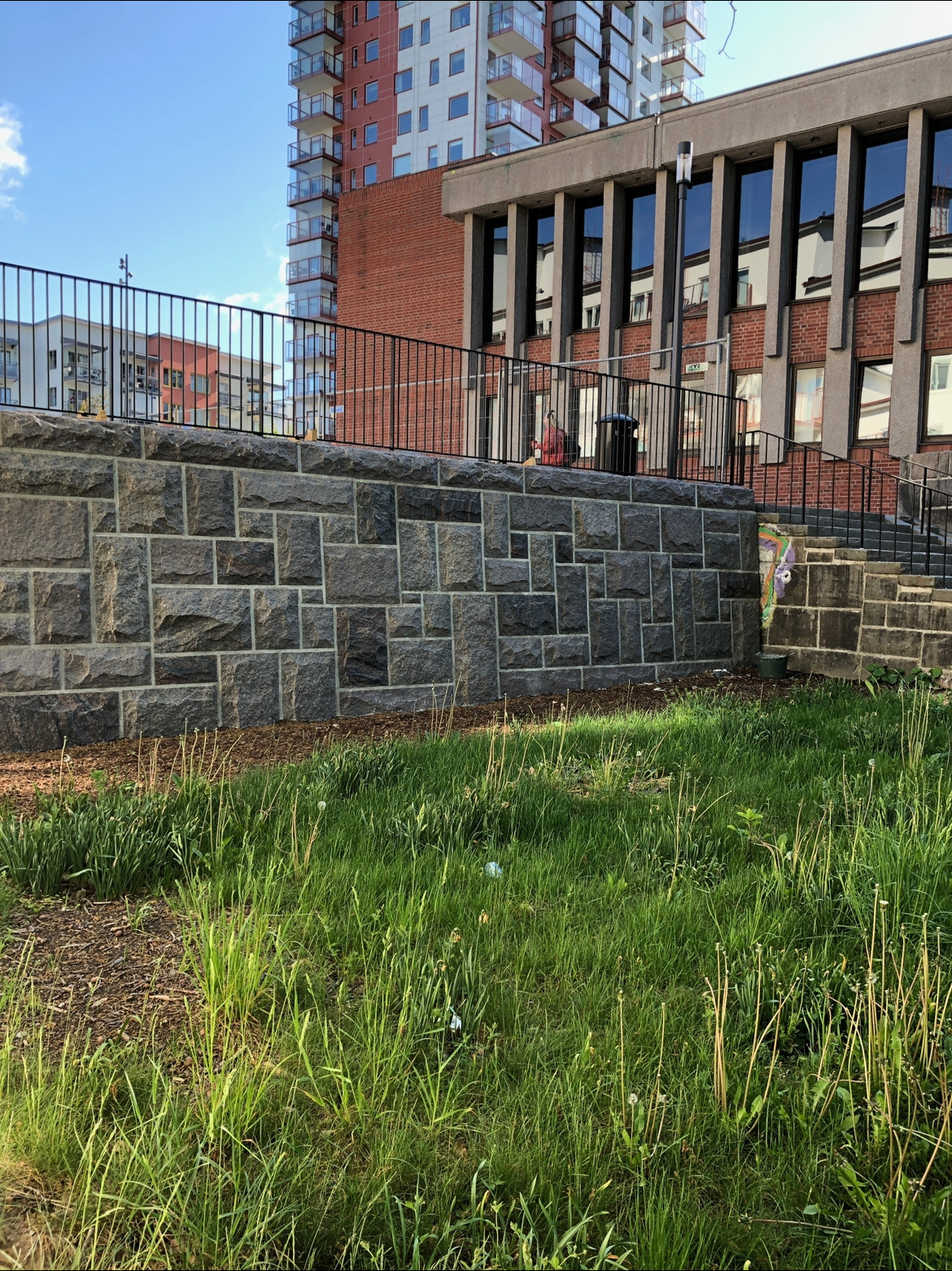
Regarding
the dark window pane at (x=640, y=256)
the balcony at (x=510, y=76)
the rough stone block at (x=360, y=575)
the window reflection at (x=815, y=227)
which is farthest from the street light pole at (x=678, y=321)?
the balcony at (x=510, y=76)

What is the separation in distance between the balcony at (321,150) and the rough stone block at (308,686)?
53871 millimetres

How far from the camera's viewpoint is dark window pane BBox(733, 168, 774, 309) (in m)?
21.9

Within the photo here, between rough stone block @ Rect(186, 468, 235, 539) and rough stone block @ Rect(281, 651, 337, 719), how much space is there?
3.86ft

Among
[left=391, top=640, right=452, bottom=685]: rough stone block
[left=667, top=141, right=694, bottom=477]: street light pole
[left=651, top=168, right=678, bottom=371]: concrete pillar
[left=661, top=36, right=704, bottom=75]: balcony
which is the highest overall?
[left=661, top=36, right=704, bottom=75]: balcony

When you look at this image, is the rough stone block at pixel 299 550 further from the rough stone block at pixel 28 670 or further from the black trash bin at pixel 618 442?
the black trash bin at pixel 618 442

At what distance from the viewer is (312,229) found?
5441 cm

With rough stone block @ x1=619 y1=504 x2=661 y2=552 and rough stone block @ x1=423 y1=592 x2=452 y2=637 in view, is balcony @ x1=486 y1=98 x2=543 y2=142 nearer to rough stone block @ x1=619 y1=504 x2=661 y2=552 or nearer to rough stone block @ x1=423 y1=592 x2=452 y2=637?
rough stone block @ x1=619 y1=504 x2=661 y2=552

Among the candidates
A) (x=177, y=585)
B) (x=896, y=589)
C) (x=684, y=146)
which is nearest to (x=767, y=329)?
(x=684, y=146)

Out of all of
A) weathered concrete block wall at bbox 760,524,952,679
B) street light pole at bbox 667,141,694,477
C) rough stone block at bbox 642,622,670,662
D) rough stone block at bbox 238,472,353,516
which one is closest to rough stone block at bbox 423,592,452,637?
rough stone block at bbox 238,472,353,516

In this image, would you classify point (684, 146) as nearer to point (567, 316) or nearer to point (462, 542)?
point (462, 542)

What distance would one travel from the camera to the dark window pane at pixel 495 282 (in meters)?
26.7

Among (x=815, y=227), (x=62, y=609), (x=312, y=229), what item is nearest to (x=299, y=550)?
(x=62, y=609)

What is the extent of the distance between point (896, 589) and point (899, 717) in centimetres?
378

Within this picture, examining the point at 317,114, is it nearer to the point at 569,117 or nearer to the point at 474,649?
the point at 569,117
